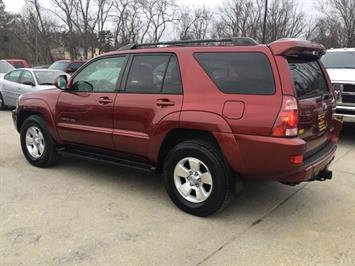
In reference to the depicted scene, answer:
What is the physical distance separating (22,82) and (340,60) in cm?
899

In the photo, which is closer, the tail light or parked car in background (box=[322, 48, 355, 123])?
the tail light

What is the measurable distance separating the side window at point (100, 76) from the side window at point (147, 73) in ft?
0.76

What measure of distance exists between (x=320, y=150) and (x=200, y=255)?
6.03 feet

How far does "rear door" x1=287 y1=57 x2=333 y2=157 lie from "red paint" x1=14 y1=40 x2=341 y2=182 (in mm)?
16

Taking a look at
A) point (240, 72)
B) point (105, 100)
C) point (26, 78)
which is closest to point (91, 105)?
point (105, 100)

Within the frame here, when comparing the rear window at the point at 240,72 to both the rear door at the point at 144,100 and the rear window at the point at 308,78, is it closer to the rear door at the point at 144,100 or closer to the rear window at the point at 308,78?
the rear window at the point at 308,78

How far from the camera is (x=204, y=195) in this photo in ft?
14.5

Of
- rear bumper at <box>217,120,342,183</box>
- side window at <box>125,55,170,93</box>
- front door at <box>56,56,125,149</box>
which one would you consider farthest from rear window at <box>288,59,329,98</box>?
front door at <box>56,56,125,149</box>

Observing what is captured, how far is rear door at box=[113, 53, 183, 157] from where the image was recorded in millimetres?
4602

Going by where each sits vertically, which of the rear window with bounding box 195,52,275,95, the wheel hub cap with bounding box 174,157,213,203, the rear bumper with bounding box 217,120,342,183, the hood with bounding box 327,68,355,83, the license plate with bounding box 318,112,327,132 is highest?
the rear window with bounding box 195,52,275,95

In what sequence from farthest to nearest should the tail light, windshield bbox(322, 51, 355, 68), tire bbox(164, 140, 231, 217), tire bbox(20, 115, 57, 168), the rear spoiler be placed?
windshield bbox(322, 51, 355, 68)
tire bbox(20, 115, 57, 168)
tire bbox(164, 140, 231, 217)
the rear spoiler
the tail light

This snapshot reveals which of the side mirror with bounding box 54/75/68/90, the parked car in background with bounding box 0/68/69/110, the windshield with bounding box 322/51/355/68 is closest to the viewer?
the side mirror with bounding box 54/75/68/90

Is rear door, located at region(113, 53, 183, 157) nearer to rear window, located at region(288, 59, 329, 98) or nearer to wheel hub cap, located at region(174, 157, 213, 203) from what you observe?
wheel hub cap, located at region(174, 157, 213, 203)

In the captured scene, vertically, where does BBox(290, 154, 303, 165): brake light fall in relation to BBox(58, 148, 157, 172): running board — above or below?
above
